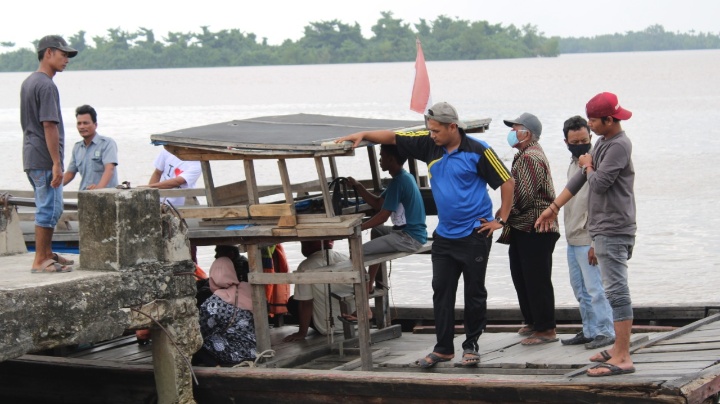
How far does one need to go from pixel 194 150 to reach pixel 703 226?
14038 millimetres

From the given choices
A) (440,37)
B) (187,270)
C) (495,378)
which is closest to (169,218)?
(187,270)

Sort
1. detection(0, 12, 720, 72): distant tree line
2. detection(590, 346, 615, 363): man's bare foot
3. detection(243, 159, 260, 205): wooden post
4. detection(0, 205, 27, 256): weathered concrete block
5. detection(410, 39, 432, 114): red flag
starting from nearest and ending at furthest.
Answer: detection(590, 346, 615, 363): man's bare foot → detection(243, 159, 260, 205): wooden post → detection(410, 39, 432, 114): red flag → detection(0, 205, 27, 256): weathered concrete block → detection(0, 12, 720, 72): distant tree line

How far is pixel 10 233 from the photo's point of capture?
30.7ft

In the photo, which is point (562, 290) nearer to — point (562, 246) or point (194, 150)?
point (562, 246)

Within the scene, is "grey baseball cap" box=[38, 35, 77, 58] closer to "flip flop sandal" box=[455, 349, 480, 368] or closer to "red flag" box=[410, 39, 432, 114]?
"red flag" box=[410, 39, 432, 114]

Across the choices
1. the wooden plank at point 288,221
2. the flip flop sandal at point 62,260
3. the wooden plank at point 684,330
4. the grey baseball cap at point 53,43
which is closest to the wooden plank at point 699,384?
the wooden plank at point 684,330

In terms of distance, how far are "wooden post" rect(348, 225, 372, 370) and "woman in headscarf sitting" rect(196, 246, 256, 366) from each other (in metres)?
0.89

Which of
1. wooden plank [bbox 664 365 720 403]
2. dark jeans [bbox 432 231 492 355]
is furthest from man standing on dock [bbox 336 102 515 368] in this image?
wooden plank [bbox 664 365 720 403]

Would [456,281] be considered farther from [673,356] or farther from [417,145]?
[673,356]

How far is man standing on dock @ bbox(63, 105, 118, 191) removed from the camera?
10320mm

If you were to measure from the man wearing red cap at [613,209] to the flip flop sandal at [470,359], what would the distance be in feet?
3.37

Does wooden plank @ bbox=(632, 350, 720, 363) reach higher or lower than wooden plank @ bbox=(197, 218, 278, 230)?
lower

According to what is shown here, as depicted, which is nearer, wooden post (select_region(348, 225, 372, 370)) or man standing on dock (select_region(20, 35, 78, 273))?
man standing on dock (select_region(20, 35, 78, 273))

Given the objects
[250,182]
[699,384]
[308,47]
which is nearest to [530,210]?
[699,384]
